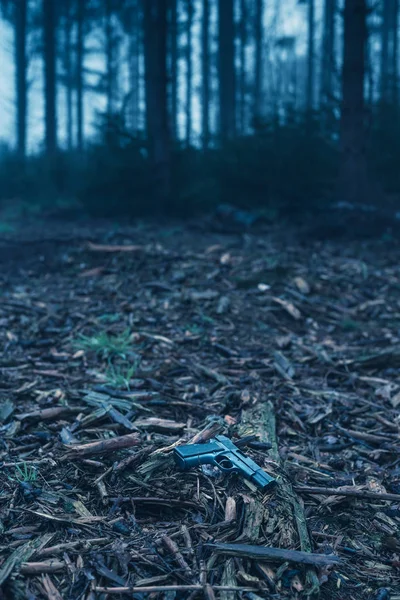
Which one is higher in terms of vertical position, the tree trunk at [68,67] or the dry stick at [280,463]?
the tree trunk at [68,67]

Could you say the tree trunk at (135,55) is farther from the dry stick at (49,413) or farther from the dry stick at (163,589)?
the dry stick at (163,589)

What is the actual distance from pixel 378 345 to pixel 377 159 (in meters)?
8.39

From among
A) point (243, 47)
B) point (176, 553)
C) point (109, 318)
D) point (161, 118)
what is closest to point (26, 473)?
point (176, 553)

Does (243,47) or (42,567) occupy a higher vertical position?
(243,47)

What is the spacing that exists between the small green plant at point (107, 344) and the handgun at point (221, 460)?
1817mm

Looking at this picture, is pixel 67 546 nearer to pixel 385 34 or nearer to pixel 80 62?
pixel 80 62

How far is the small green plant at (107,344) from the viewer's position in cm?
434

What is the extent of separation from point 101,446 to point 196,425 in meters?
0.63

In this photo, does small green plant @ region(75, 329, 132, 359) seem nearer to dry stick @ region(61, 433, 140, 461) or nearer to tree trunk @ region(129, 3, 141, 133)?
dry stick @ region(61, 433, 140, 461)

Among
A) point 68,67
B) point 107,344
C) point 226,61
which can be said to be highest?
point 68,67

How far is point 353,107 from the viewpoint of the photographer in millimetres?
9648

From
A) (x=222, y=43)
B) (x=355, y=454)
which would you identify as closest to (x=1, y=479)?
(x=355, y=454)

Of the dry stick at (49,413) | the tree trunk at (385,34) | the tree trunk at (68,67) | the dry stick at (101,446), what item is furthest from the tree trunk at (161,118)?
the tree trunk at (385,34)

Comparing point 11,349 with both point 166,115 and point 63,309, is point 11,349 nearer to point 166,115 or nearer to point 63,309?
point 63,309
